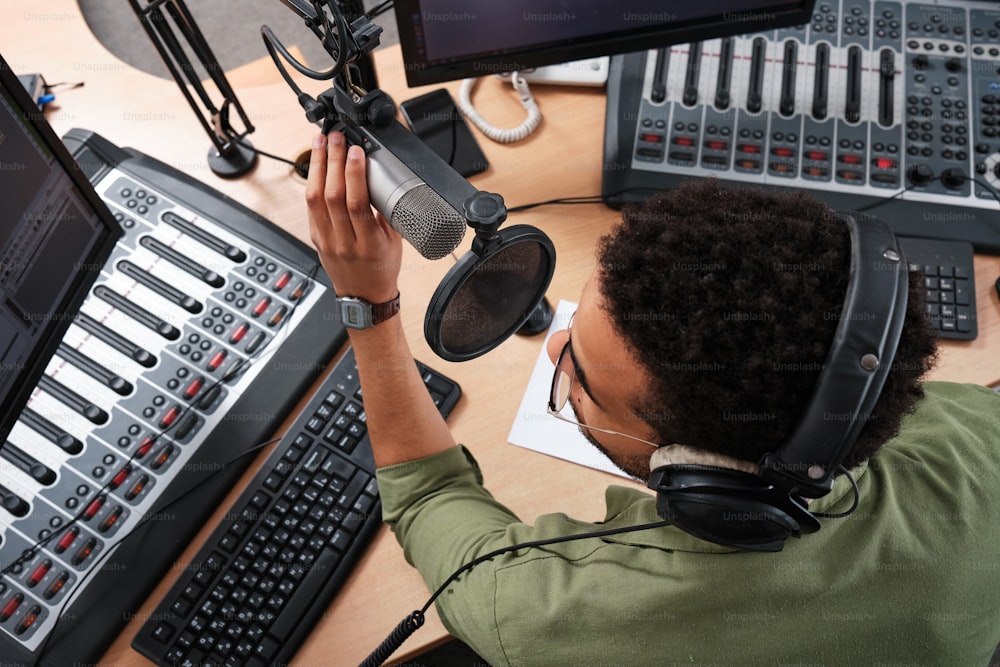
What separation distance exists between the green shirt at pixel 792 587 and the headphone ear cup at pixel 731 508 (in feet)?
0.20

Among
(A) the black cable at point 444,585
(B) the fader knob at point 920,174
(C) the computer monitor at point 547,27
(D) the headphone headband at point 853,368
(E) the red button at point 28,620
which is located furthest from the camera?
(B) the fader knob at point 920,174

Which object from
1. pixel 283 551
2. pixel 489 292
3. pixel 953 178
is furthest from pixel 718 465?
pixel 953 178

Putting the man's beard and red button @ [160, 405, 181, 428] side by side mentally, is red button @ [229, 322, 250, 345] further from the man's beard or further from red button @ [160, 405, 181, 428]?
the man's beard

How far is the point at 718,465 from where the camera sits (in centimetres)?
66

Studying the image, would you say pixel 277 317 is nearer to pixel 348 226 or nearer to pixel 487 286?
pixel 348 226

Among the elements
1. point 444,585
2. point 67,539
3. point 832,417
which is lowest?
point 444,585

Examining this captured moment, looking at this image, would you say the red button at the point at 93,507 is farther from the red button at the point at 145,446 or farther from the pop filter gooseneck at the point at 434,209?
the pop filter gooseneck at the point at 434,209

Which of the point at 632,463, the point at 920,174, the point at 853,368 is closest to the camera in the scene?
the point at 853,368

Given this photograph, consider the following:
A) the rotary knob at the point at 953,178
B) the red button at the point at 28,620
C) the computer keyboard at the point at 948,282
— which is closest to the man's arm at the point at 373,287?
the red button at the point at 28,620

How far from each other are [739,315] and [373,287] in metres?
0.46

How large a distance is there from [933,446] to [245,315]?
87 cm

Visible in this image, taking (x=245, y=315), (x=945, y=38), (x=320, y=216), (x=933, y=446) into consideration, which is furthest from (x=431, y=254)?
(x=945, y=38)

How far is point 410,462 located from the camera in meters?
0.94

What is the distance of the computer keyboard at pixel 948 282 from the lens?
3.60 feet
